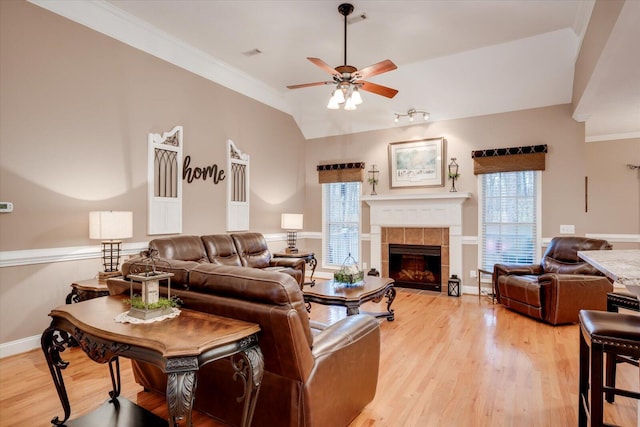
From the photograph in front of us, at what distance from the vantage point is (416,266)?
657cm

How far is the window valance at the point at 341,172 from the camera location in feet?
23.1

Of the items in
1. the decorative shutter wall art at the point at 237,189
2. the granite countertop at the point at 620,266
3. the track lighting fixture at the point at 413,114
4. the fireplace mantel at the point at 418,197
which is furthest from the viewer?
the track lighting fixture at the point at 413,114

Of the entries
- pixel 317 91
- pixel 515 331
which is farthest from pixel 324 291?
pixel 317 91

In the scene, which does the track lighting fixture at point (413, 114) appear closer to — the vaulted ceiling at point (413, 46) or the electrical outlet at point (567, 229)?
the vaulted ceiling at point (413, 46)

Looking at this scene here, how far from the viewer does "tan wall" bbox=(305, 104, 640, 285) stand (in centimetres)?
540

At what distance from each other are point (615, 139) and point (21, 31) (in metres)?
9.58

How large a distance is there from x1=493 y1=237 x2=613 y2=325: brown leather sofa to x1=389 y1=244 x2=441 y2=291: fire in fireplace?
4.14 ft

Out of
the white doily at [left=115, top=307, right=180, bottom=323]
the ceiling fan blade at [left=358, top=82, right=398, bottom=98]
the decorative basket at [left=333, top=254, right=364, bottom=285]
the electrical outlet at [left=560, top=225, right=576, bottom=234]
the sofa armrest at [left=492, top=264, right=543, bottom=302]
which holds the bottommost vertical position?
the sofa armrest at [left=492, top=264, right=543, bottom=302]

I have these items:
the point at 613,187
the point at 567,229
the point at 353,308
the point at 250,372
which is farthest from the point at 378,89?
the point at 613,187

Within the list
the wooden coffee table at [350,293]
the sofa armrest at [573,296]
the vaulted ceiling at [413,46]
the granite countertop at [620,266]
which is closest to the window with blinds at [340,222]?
the vaulted ceiling at [413,46]

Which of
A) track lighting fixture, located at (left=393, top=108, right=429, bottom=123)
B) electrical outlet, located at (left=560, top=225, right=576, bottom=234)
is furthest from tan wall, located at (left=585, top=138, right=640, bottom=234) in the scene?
track lighting fixture, located at (left=393, top=108, right=429, bottom=123)

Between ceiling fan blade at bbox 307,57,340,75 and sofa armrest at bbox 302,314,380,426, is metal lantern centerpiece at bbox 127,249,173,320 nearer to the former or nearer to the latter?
sofa armrest at bbox 302,314,380,426

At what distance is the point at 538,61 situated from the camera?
5.04m

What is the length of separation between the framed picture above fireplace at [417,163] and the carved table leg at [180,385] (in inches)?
227
